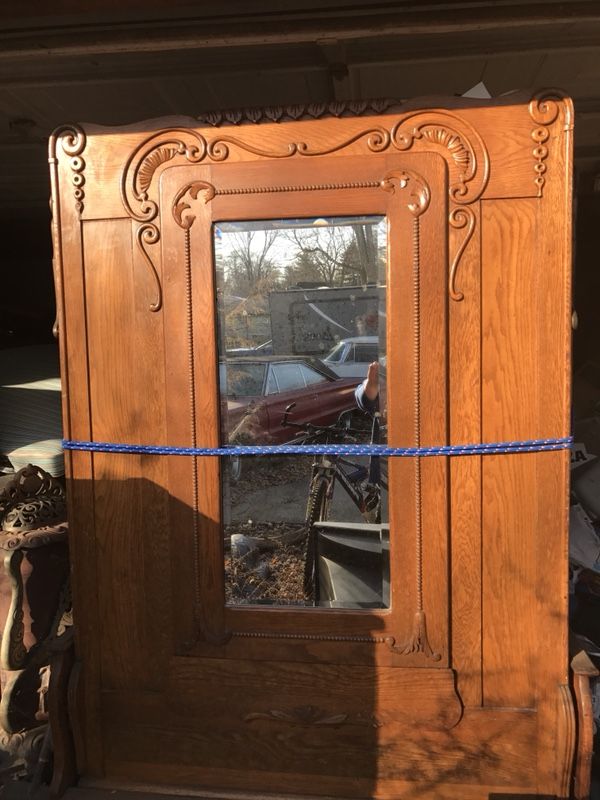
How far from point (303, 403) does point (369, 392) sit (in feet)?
0.76

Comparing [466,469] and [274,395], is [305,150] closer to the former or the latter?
[274,395]

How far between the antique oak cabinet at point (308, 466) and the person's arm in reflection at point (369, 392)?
0.06m

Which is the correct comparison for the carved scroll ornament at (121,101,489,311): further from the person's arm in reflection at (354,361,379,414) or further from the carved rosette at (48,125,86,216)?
the person's arm in reflection at (354,361,379,414)

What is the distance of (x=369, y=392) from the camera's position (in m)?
2.11

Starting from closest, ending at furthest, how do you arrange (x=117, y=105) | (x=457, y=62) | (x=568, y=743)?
1. (x=568, y=743)
2. (x=457, y=62)
3. (x=117, y=105)

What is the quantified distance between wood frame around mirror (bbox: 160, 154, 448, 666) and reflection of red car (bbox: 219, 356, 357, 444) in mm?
67

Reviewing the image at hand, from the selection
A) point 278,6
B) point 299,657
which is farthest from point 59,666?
point 278,6

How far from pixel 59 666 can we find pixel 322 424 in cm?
131

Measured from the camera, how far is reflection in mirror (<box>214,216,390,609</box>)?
2.07 metres

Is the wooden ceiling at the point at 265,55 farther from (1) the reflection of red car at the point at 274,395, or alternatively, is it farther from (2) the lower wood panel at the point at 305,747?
(2) the lower wood panel at the point at 305,747

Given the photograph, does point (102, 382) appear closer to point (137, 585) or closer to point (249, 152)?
point (137, 585)

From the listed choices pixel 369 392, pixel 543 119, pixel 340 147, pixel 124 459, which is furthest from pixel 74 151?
pixel 543 119

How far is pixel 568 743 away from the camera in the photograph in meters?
2.00

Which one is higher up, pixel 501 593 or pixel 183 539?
pixel 183 539
